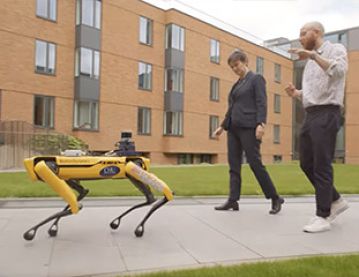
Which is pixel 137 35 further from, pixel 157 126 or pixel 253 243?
pixel 253 243

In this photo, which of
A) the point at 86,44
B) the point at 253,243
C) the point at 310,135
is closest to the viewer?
the point at 253,243

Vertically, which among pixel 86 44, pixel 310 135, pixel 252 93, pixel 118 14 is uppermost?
pixel 118 14

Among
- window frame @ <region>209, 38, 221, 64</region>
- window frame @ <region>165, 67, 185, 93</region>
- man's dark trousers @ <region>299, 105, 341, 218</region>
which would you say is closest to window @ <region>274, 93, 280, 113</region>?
window frame @ <region>209, 38, 221, 64</region>

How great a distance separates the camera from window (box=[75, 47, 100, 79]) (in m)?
25.2

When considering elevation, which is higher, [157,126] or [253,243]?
[157,126]

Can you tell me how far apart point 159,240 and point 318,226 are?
1636 mm

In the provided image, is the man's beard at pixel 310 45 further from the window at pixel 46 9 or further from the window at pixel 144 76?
the window at pixel 144 76

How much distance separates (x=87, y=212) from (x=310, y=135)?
108 inches

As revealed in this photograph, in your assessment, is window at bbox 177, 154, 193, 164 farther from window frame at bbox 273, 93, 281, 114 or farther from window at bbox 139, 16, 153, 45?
window frame at bbox 273, 93, 281, 114

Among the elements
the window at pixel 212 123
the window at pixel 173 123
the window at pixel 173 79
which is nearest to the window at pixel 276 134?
the window at pixel 212 123

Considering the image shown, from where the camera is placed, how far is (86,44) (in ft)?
83.4

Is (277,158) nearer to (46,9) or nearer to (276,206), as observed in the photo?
(46,9)

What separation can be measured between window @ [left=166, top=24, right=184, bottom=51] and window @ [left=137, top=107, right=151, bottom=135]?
4.70 metres

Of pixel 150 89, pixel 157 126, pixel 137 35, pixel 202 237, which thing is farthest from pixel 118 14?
pixel 202 237
